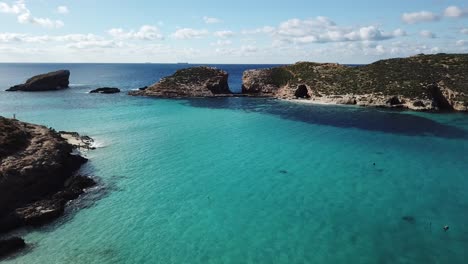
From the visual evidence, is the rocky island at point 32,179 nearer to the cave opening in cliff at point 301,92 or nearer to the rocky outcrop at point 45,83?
the cave opening in cliff at point 301,92

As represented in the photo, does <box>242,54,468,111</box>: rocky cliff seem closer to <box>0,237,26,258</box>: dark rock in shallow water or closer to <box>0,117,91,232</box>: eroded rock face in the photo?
<box>0,117,91,232</box>: eroded rock face

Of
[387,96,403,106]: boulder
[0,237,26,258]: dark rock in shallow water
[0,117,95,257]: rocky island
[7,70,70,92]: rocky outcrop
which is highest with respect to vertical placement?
[7,70,70,92]: rocky outcrop

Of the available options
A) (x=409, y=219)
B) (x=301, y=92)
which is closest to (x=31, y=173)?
(x=409, y=219)

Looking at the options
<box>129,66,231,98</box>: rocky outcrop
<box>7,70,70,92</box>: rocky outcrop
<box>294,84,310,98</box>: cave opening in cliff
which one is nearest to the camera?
<box>294,84,310,98</box>: cave opening in cliff

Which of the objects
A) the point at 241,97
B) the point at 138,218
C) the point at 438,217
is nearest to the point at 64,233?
the point at 138,218

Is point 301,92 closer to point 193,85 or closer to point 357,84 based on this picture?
point 357,84

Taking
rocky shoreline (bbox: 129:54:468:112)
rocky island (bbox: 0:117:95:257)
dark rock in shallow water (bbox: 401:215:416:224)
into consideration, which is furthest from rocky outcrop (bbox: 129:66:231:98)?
dark rock in shallow water (bbox: 401:215:416:224)

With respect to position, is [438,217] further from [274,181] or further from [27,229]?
[27,229]

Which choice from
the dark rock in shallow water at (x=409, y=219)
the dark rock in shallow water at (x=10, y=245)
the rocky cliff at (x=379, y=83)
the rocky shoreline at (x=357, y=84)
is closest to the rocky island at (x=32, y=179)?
the dark rock in shallow water at (x=10, y=245)
